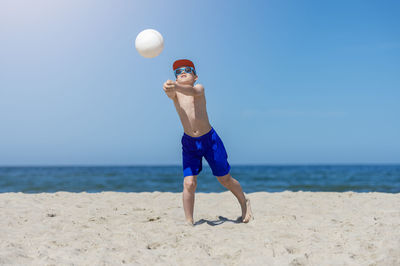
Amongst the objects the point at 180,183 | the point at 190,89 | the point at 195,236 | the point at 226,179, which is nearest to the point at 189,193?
the point at 226,179

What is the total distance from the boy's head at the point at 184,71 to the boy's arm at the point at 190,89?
9.0 inches

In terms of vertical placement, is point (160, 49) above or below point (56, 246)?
above

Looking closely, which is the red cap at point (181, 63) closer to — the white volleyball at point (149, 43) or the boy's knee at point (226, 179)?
the white volleyball at point (149, 43)

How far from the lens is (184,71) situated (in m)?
3.73

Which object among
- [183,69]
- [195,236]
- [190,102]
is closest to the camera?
[195,236]

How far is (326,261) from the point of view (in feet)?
8.21

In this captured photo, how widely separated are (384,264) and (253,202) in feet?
9.40

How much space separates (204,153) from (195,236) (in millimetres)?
942

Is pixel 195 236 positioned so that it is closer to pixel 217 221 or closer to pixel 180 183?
pixel 217 221

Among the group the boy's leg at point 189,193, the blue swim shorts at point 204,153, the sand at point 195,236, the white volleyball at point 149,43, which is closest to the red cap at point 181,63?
the white volleyball at point 149,43

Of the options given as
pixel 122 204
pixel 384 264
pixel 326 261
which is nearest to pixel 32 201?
pixel 122 204

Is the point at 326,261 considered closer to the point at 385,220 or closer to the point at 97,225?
the point at 385,220

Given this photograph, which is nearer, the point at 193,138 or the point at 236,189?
the point at 193,138

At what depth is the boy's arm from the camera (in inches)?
129
